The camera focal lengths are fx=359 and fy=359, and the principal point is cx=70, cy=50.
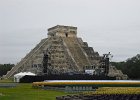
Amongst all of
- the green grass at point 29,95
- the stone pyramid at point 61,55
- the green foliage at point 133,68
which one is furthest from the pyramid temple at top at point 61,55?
the green grass at point 29,95

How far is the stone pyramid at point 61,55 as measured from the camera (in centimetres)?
9588

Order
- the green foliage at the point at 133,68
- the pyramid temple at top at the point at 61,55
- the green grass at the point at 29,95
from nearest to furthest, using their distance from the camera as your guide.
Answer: the green grass at the point at 29,95 < the pyramid temple at top at the point at 61,55 < the green foliage at the point at 133,68

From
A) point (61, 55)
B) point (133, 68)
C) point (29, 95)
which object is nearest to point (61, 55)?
point (61, 55)

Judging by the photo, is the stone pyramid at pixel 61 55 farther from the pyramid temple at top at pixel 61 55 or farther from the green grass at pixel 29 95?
the green grass at pixel 29 95

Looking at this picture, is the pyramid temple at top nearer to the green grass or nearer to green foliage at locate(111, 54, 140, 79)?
green foliage at locate(111, 54, 140, 79)

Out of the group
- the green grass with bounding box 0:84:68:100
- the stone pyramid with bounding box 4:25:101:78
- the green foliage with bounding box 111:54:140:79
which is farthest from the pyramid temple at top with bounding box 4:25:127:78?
the green grass with bounding box 0:84:68:100

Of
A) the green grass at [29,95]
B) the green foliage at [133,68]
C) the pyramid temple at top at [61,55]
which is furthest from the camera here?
the green foliage at [133,68]

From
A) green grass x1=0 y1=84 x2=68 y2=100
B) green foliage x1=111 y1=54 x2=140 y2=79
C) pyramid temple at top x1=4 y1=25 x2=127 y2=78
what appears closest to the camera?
green grass x1=0 y1=84 x2=68 y2=100

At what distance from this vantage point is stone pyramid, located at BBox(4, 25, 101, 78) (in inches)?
3775

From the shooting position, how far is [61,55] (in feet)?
335

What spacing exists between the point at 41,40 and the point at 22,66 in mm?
20516

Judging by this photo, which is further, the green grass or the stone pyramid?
the stone pyramid

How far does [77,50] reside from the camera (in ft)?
352

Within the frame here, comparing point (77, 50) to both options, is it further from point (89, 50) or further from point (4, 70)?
point (4, 70)
